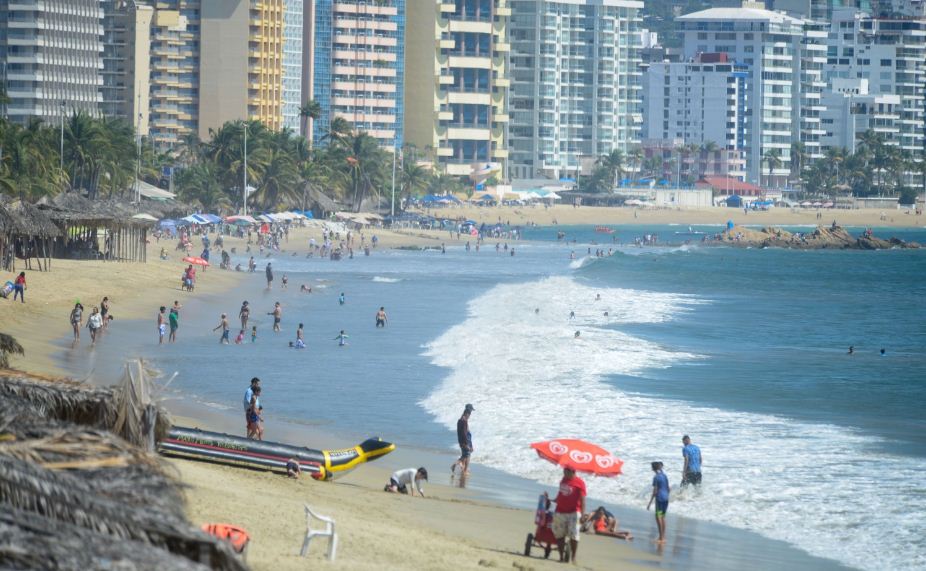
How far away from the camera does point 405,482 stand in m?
19.4

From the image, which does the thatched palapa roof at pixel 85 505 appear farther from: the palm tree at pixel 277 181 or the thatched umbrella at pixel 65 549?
the palm tree at pixel 277 181

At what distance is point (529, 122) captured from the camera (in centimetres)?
18575

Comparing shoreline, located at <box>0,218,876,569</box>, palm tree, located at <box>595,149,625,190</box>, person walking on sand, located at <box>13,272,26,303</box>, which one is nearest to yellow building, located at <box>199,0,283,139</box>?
palm tree, located at <box>595,149,625,190</box>

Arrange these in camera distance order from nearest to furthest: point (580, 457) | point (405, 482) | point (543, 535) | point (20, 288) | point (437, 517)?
1. point (543, 535)
2. point (437, 517)
3. point (580, 457)
4. point (405, 482)
5. point (20, 288)

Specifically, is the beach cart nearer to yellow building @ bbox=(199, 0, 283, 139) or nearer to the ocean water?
the ocean water

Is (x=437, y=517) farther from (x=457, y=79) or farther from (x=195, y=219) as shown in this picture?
(x=457, y=79)

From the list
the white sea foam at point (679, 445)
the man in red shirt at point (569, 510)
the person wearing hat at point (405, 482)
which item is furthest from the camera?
the white sea foam at point (679, 445)

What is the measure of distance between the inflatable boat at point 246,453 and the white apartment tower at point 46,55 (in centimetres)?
9561

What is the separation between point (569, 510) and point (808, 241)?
115481 mm

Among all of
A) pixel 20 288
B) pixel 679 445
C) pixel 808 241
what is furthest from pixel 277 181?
pixel 679 445

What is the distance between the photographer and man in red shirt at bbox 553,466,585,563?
609 inches

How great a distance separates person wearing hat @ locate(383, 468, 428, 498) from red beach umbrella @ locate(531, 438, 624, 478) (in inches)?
63.9

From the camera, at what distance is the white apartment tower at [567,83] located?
18550 centimetres

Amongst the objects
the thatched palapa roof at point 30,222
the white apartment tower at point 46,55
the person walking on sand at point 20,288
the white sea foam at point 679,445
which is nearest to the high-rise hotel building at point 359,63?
the white apartment tower at point 46,55
